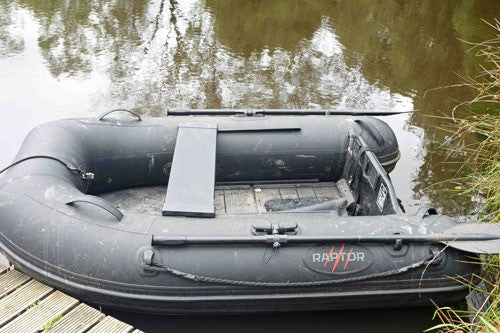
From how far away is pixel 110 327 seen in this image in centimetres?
314

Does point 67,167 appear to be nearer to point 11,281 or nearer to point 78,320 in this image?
point 11,281

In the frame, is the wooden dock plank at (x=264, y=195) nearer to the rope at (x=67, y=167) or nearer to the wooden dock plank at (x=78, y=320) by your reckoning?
the rope at (x=67, y=167)

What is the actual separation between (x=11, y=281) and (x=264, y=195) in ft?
6.52

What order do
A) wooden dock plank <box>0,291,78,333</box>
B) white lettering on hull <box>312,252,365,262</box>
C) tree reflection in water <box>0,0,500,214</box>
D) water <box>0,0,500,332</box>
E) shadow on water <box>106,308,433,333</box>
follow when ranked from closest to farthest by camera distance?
wooden dock plank <box>0,291,78,333</box> < white lettering on hull <box>312,252,365,262</box> < shadow on water <box>106,308,433,333</box> < water <box>0,0,500,332</box> < tree reflection in water <box>0,0,500,214</box>

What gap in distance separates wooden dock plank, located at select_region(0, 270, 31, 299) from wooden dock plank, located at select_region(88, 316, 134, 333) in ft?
1.95

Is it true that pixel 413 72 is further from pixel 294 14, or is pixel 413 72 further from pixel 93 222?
pixel 93 222

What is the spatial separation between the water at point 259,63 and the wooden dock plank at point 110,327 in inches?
53.3

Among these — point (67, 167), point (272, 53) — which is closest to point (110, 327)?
point (67, 167)

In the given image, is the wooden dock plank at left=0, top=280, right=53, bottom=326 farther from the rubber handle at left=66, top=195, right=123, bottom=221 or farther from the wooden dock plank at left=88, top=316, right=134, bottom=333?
the rubber handle at left=66, top=195, right=123, bottom=221

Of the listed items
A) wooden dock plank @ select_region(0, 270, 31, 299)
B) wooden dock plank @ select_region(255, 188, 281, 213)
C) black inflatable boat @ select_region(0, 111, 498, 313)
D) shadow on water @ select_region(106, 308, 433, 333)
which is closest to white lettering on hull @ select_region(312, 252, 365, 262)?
black inflatable boat @ select_region(0, 111, 498, 313)

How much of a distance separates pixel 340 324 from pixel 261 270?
2.99 ft

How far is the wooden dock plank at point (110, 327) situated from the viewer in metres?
3.11

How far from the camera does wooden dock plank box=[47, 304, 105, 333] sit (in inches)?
121

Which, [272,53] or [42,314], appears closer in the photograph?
[42,314]
